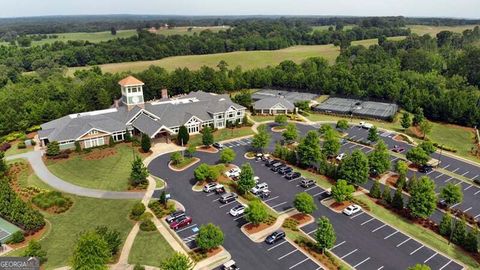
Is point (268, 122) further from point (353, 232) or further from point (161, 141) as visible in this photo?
point (353, 232)

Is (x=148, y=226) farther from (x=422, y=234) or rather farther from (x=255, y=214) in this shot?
(x=422, y=234)

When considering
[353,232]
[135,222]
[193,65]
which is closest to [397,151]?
[353,232]

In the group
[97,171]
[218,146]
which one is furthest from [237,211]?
[97,171]

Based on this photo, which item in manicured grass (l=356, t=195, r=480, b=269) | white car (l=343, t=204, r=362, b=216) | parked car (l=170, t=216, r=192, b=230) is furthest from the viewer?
white car (l=343, t=204, r=362, b=216)

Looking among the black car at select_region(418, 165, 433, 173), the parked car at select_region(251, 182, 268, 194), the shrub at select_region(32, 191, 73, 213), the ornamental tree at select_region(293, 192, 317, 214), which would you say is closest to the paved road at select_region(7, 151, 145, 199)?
the shrub at select_region(32, 191, 73, 213)

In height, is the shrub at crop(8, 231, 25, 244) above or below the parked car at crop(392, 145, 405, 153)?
above

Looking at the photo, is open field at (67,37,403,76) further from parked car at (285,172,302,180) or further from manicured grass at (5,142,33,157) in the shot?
parked car at (285,172,302,180)
